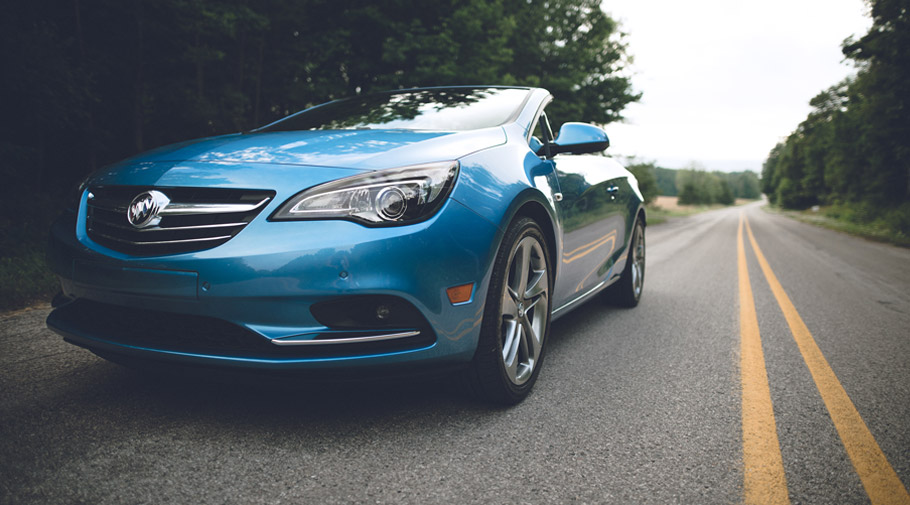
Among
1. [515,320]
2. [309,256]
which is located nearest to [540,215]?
[515,320]

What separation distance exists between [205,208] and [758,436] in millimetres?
2375

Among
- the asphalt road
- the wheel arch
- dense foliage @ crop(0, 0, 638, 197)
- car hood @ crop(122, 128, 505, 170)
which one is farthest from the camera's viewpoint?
dense foliage @ crop(0, 0, 638, 197)

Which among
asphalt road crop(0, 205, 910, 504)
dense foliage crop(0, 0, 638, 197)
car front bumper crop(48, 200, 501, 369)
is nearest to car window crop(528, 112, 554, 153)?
car front bumper crop(48, 200, 501, 369)

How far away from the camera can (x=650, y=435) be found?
2326mm

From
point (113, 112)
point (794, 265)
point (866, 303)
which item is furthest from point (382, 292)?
point (113, 112)

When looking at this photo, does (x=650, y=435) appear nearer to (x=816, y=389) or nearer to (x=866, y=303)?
(x=816, y=389)

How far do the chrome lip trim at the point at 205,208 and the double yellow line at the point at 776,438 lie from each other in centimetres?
196

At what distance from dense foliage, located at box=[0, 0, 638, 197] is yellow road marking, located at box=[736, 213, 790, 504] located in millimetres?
9264

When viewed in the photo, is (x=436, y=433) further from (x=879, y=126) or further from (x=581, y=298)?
(x=879, y=126)

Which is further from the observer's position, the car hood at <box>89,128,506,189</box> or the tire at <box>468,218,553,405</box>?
the tire at <box>468,218,553,405</box>

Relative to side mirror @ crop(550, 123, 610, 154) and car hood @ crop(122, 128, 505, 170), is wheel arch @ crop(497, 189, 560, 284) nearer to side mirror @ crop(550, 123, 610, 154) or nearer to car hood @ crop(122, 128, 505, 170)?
car hood @ crop(122, 128, 505, 170)

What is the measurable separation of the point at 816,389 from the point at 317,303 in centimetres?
266

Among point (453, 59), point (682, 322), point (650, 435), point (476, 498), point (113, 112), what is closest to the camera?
point (476, 498)

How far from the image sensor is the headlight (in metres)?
1.99
